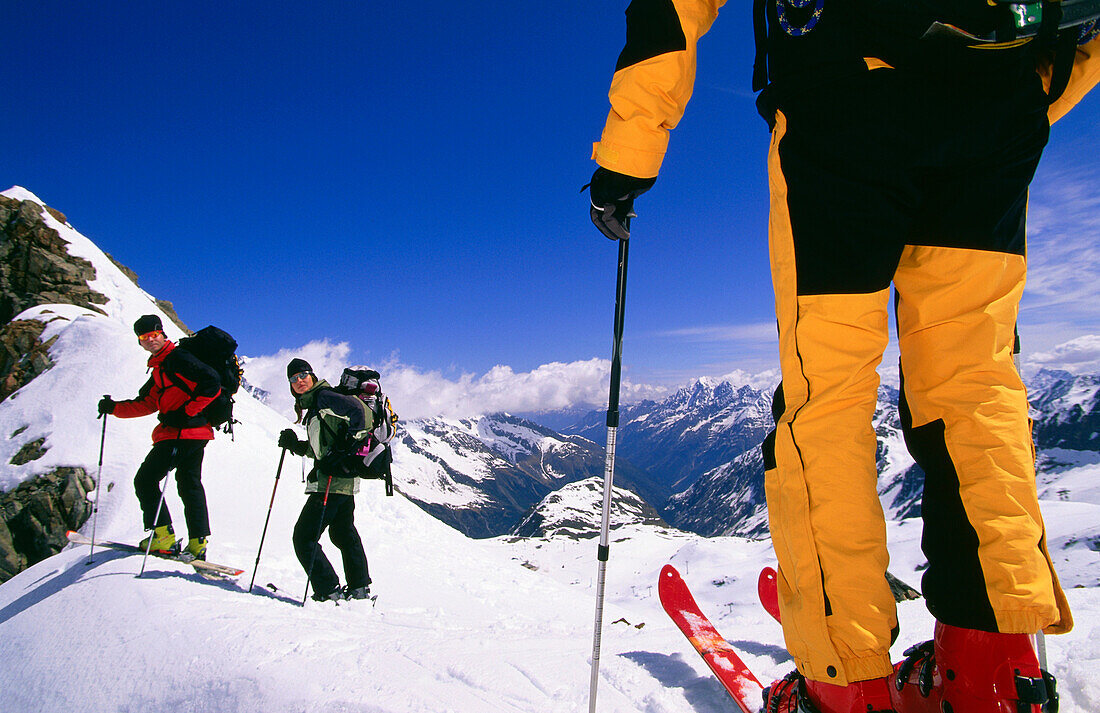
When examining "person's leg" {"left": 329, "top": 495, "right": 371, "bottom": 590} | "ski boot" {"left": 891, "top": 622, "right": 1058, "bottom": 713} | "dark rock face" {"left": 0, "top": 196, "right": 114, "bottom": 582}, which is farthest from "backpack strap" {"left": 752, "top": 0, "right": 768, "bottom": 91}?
"dark rock face" {"left": 0, "top": 196, "right": 114, "bottom": 582}

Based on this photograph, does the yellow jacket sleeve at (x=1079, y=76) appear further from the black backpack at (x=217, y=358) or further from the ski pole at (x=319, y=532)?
the black backpack at (x=217, y=358)

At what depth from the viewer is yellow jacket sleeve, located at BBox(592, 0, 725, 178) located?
2.09m

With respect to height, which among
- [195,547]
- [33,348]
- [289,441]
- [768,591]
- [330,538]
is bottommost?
[195,547]

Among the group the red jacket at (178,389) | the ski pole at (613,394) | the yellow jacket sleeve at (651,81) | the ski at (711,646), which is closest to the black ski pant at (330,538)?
the red jacket at (178,389)

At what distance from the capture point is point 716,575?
109ft

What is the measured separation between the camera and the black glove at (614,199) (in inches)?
91.1

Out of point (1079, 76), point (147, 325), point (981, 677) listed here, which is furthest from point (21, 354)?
point (1079, 76)

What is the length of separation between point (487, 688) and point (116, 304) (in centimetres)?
2896

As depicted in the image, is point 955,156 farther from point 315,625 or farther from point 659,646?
point 315,625

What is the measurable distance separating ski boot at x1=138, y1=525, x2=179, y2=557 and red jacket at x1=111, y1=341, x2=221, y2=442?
1.11m

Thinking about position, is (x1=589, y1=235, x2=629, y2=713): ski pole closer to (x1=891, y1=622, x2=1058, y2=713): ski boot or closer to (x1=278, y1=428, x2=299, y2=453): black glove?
(x1=891, y1=622, x2=1058, y2=713): ski boot

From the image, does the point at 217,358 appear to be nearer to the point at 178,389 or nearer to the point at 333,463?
the point at 178,389

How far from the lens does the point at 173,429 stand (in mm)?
6328

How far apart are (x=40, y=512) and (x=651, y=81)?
612 inches
